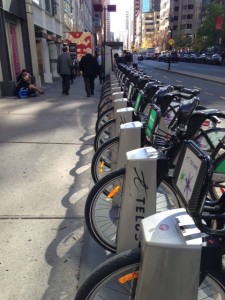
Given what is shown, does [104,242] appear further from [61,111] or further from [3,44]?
[3,44]

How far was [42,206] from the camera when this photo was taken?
368cm

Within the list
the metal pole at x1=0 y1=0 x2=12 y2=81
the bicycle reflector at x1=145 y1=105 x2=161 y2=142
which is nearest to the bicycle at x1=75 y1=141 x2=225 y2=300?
the bicycle reflector at x1=145 y1=105 x2=161 y2=142

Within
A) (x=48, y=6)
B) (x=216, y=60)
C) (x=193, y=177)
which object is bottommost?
(x=216, y=60)

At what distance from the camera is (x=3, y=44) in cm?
1228

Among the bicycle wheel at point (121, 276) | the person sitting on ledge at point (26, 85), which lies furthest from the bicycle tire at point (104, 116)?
the person sitting on ledge at point (26, 85)

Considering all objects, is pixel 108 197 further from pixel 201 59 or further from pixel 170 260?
→ pixel 201 59

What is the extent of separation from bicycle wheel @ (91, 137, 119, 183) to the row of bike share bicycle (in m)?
0.01

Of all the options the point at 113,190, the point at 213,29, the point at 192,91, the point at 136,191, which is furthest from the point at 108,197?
the point at 213,29

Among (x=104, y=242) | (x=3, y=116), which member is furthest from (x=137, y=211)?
(x=3, y=116)

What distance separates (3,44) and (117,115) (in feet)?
32.4

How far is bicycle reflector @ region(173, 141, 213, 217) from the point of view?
6.72 feet

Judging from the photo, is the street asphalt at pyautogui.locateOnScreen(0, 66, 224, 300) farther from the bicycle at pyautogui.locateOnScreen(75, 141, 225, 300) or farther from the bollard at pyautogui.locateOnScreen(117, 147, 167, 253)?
the bicycle at pyautogui.locateOnScreen(75, 141, 225, 300)

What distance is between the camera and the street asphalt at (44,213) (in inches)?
99.4

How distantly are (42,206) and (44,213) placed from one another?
173mm
